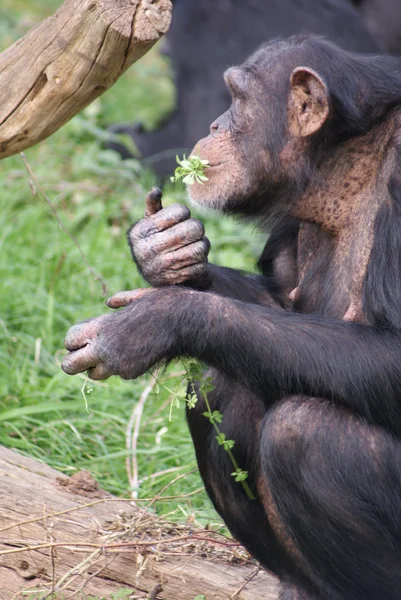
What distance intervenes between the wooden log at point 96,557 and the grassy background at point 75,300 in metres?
0.43

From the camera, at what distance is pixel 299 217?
142 inches

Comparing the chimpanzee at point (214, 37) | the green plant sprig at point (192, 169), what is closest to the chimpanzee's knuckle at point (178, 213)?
the green plant sprig at point (192, 169)

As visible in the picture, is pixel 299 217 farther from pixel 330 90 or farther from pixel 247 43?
pixel 247 43

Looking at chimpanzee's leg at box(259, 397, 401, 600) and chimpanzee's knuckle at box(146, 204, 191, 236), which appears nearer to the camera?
chimpanzee's leg at box(259, 397, 401, 600)

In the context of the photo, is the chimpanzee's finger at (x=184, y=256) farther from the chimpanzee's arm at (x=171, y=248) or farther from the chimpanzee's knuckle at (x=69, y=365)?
the chimpanzee's knuckle at (x=69, y=365)

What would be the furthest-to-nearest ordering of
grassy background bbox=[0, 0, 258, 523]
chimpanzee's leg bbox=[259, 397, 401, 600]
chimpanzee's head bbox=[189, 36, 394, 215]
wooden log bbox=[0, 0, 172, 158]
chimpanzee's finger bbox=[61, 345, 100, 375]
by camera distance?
grassy background bbox=[0, 0, 258, 523] < chimpanzee's head bbox=[189, 36, 394, 215] < wooden log bbox=[0, 0, 172, 158] < chimpanzee's finger bbox=[61, 345, 100, 375] < chimpanzee's leg bbox=[259, 397, 401, 600]

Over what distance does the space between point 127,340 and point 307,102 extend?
1080 millimetres

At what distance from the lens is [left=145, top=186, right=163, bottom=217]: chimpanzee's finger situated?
3365mm

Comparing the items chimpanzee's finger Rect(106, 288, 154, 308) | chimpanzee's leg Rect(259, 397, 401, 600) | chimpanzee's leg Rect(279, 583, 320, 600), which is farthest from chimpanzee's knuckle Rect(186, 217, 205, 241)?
chimpanzee's leg Rect(279, 583, 320, 600)

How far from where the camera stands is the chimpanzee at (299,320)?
3.07 meters

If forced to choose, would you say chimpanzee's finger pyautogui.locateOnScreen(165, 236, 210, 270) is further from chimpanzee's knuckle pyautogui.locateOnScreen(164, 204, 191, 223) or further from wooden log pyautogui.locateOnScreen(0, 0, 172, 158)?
wooden log pyautogui.locateOnScreen(0, 0, 172, 158)

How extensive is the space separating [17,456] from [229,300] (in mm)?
1259

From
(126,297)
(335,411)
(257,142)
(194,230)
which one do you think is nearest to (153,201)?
(194,230)

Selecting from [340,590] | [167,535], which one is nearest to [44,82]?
[167,535]
